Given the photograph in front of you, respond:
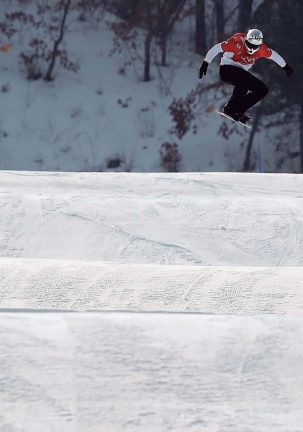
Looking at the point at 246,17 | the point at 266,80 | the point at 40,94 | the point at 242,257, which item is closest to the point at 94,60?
the point at 40,94

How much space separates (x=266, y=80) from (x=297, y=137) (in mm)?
1939

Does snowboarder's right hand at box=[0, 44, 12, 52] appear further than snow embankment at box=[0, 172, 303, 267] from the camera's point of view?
Yes

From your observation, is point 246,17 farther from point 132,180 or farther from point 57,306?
point 57,306

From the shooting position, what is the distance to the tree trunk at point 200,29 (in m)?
21.1

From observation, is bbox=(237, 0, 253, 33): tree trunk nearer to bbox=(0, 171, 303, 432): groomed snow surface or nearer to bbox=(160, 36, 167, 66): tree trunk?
bbox=(160, 36, 167, 66): tree trunk

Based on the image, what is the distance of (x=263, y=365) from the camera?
4523 mm

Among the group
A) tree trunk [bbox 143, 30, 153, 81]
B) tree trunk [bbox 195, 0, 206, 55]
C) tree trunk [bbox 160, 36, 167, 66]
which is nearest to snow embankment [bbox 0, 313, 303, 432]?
tree trunk [bbox 143, 30, 153, 81]

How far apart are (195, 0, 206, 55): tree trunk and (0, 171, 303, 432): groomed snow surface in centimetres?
1067

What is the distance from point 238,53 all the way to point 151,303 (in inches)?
85.9

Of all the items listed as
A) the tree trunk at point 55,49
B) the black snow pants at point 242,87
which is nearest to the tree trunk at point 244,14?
the tree trunk at point 55,49

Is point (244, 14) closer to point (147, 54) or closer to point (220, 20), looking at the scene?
point (220, 20)

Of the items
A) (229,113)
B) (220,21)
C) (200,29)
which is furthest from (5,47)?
(229,113)

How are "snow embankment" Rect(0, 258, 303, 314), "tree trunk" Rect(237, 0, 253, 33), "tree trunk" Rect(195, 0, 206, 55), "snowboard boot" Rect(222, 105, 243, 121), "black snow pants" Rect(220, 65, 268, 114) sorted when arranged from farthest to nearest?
"tree trunk" Rect(195, 0, 206, 55) → "tree trunk" Rect(237, 0, 253, 33) → "snowboard boot" Rect(222, 105, 243, 121) → "black snow pants" Rect(220, 65, 268, 114) → "snow embankment" Rect(0, 258, 303, 314)

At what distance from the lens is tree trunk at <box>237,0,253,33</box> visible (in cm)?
2034
